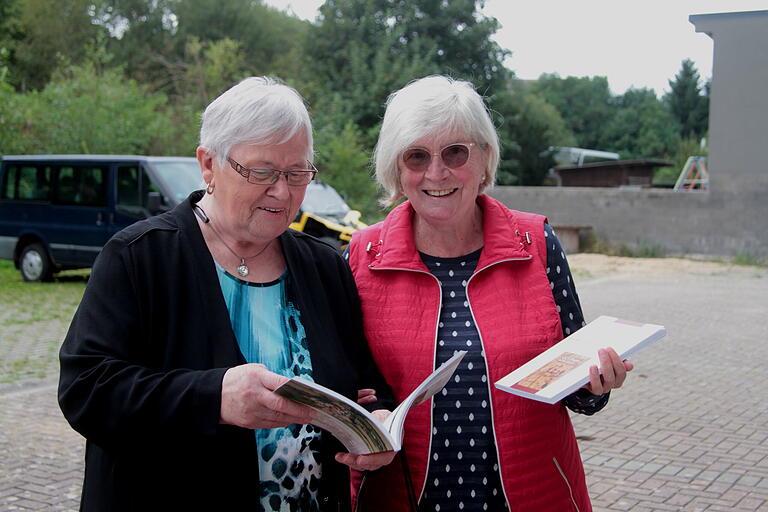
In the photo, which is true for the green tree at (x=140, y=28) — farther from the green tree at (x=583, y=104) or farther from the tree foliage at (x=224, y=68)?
the green tree at (x=583, y=104)

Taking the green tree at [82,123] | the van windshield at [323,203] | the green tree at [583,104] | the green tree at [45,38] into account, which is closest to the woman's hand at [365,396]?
the van windshield at [323,203]

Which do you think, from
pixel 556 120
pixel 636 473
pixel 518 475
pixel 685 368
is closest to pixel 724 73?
pixel 685 368

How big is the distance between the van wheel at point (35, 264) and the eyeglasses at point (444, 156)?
45.1 ft

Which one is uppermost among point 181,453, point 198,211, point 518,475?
point 198,211

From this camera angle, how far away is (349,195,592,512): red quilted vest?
7.80 ft

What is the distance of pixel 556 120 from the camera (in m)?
72.5

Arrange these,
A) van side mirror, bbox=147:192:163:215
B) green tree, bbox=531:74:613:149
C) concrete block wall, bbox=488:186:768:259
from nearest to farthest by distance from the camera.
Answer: van side mirror, bbox=147:192:163:215, concrete block wall, bbox=488:186:768:259, green tree, bbox=531:74:613:149

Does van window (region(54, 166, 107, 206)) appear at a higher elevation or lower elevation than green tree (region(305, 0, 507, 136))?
lower

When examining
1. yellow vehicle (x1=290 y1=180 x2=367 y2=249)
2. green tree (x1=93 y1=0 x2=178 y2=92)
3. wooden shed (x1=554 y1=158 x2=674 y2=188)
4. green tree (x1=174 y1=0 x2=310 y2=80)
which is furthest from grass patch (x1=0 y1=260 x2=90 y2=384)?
green tree (x1=174 y1=0 x2=310 y2=80)

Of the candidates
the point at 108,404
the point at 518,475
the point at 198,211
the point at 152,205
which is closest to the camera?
the point at 108,404

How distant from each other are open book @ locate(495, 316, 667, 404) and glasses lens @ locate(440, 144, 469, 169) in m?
0.59

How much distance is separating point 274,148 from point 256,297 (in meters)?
0.37

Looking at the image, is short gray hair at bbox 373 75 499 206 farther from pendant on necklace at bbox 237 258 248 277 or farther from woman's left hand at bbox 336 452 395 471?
woman's left hand at bbox 336 452 395 471

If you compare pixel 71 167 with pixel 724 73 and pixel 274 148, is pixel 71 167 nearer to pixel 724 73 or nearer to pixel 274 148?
pixel 274 148
